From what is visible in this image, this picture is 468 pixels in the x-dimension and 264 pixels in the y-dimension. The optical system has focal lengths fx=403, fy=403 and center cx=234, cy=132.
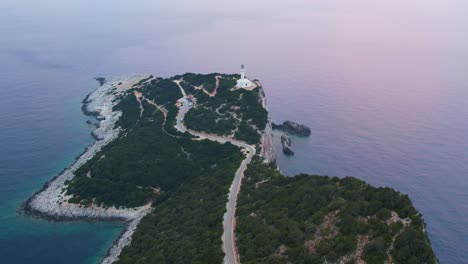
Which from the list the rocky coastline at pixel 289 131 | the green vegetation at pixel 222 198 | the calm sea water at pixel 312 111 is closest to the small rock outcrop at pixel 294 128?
the rocky coastline at pixel 289 131

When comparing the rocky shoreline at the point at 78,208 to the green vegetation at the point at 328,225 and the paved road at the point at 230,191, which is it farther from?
the green vegetation at the point at 328,225

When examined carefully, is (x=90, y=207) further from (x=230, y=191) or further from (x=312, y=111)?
(x=312, y=111)

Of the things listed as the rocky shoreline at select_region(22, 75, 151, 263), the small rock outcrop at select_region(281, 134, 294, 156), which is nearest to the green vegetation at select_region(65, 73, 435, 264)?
the rocky shoreline at select_region(22, 75, 151, 263)

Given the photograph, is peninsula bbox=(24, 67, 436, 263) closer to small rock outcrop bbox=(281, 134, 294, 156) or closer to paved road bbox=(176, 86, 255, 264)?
paved road bbox=(176, 86, 255, 264)

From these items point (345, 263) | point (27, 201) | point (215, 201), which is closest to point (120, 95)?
point (27, 201)

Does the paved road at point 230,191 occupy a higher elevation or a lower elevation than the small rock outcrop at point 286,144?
higher

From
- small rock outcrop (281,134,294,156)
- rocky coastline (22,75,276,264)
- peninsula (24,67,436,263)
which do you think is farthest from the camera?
small rock outcrop (281,134,294,156)
